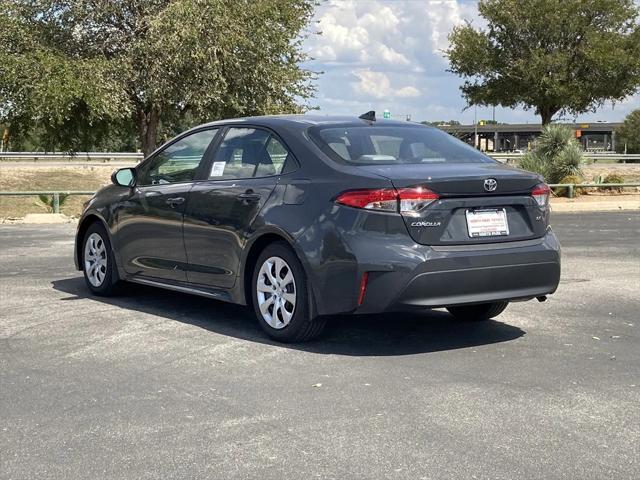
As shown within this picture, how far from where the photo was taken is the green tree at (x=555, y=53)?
41219mm

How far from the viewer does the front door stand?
7.91 metres

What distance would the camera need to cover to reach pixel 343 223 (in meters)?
6.34

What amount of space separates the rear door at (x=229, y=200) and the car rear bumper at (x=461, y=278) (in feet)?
4.18

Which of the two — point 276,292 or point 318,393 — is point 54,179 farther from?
point 318,393

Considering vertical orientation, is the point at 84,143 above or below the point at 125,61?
below

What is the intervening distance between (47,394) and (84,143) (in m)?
24.7

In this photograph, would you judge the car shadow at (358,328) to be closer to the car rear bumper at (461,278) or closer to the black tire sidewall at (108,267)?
the black tire sidewall at (108,267)

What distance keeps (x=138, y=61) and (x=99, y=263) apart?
17538 millimetres

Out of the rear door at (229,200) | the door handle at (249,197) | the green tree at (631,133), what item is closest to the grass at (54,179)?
the rear door at (229,200)

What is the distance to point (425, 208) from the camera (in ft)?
20.6

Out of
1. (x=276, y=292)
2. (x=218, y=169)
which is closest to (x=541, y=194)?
(x=276, y=292)

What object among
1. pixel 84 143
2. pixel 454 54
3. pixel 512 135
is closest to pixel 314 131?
pixel 84 143

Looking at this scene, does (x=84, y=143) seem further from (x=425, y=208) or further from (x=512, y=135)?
(x=512, y=135)

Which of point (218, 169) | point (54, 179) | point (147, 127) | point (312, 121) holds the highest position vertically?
point (147, 127)
